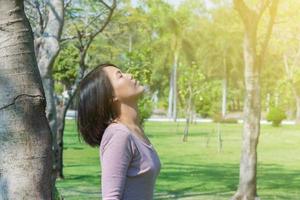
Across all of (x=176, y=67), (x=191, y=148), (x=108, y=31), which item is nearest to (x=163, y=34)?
(x=176, y=67)

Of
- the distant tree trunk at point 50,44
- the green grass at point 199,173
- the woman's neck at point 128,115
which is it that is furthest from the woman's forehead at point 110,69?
the green grass at point 199,173

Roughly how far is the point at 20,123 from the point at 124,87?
451 millimetres

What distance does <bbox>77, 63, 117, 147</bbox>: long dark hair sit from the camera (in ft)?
8.59

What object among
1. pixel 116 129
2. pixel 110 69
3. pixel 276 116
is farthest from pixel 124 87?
pixel 276 116

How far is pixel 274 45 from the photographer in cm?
4419

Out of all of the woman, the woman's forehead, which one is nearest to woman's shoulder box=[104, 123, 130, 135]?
the woman

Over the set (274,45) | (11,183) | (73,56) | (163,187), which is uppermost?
(274,45)

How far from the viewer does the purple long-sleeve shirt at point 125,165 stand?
241cm

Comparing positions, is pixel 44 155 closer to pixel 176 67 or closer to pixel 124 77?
pixel 124 77

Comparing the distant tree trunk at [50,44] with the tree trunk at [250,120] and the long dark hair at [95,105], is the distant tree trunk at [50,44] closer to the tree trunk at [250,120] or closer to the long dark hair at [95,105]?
the tree trunk at [250,120]

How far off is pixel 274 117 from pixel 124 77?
43412 mm

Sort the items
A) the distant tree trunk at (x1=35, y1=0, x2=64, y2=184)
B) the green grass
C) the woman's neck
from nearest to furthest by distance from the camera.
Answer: the woman's neck < the distant tree trunk at (x1=35, y1=0, x2=64, y2=184) < the green grass

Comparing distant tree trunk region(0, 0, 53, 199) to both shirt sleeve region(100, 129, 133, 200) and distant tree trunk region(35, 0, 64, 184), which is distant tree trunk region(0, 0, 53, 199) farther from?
distant tree trunk region(35, 0, 64, 184)

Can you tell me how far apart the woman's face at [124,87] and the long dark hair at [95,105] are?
0.02 metres
